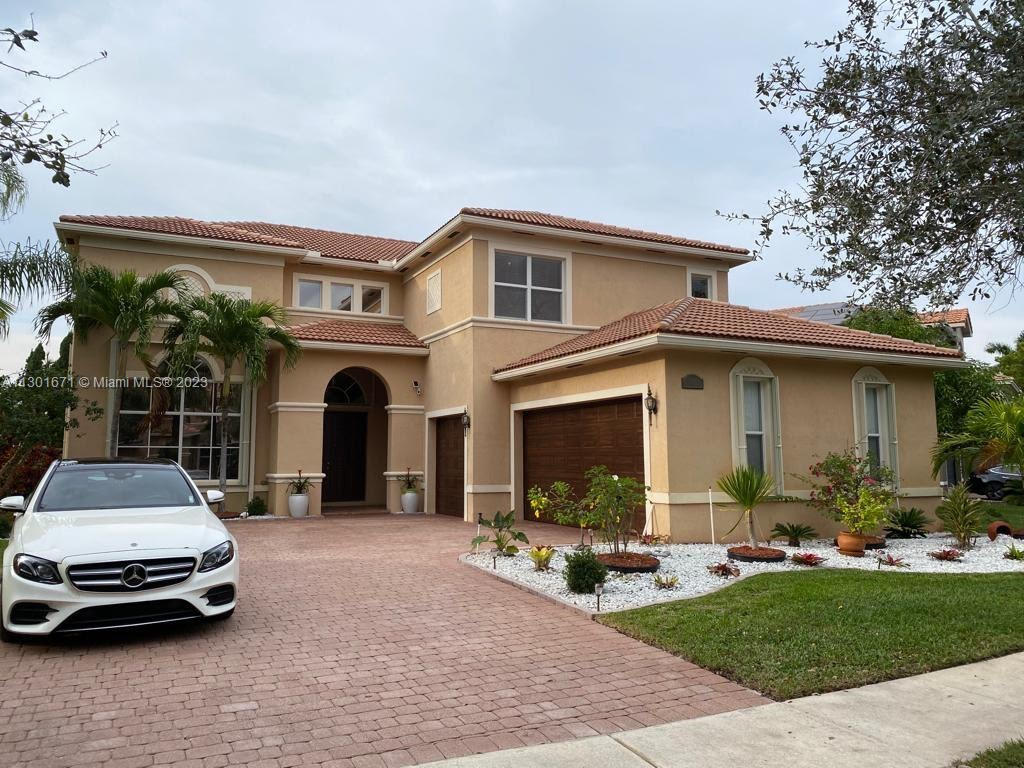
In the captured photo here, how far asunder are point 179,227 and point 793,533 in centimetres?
1518

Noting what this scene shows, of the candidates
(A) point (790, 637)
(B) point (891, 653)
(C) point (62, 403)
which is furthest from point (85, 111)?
(C) point (62, 403)

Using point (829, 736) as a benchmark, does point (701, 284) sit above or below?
above

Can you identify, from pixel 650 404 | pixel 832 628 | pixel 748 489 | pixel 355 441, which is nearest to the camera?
pixel 832 628

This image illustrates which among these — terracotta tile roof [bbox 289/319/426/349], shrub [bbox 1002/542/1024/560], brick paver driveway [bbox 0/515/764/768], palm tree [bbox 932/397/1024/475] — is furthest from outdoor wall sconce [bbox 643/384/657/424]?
terracotta tile roof [bbox 289/319/426/349]

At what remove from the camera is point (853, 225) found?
581cm

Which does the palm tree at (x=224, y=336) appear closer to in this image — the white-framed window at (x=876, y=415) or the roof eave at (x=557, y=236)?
the roof eave at (x=557, y=236)

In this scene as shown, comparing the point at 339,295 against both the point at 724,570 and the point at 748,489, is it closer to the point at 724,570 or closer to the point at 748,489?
the point at 748,489

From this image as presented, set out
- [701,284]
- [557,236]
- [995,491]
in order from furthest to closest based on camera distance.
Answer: [995,491] → [701,284] → [557,236]

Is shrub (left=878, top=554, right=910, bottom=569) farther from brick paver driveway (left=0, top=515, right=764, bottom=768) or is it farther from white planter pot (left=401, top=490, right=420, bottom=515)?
white planter pot (left=401, top=490, right=420, bottom=515)

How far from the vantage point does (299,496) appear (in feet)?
55.6

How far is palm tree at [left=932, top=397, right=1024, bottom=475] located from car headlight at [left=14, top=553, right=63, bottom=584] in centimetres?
1351

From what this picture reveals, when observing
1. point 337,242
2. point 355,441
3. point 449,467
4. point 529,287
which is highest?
point 337,242

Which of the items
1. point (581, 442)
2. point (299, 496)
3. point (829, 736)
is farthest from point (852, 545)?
point (299, 496)

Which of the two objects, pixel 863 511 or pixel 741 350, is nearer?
pixel 863 511
